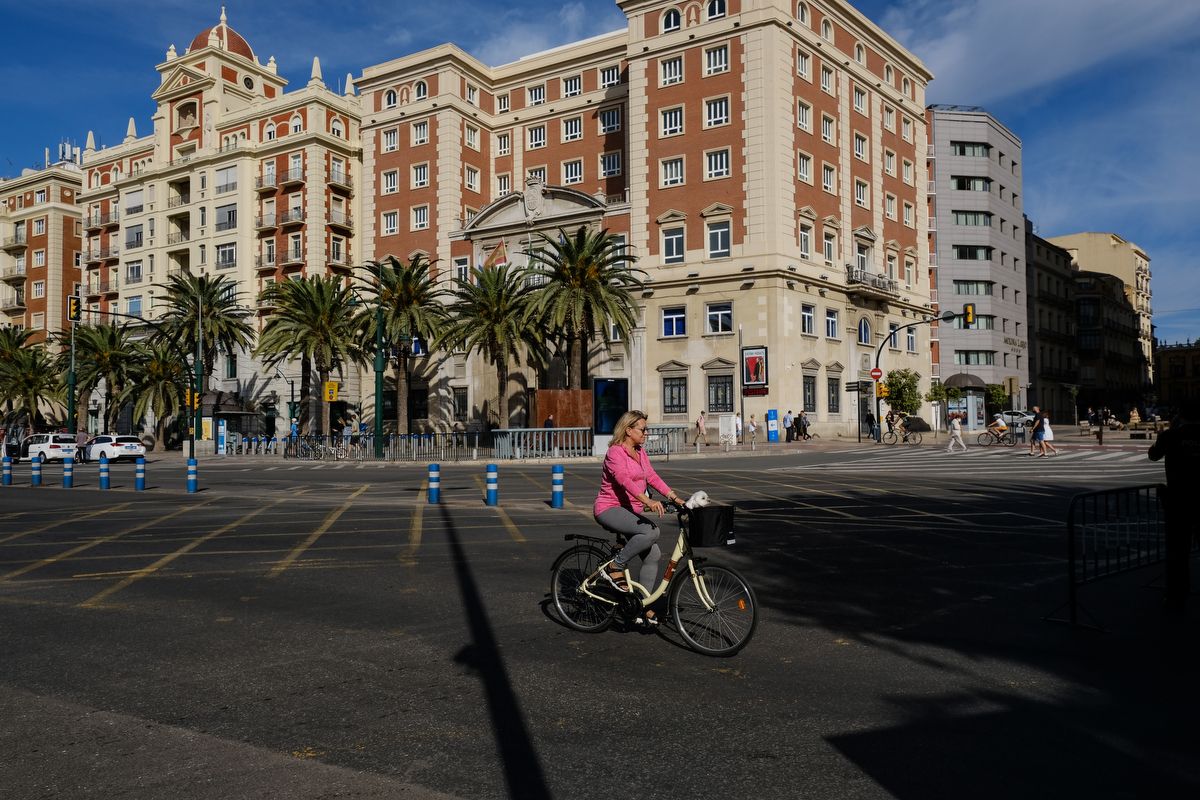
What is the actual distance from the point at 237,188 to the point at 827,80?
3779 centimetres

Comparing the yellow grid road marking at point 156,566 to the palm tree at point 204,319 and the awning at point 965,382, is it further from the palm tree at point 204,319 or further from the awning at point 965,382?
the awning at point 965,382

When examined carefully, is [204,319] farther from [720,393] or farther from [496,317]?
[720,393]

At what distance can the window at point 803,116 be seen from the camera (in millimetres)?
42812

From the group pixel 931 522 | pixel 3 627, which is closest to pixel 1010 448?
pixel 931 522

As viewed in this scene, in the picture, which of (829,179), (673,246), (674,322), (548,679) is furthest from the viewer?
(829,179)

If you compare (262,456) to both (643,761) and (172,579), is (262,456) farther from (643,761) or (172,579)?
(643,761)

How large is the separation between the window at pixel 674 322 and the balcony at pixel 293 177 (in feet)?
86.7

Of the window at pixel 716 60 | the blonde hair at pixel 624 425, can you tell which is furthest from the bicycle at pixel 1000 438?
the blonde hair at pixel 624 425

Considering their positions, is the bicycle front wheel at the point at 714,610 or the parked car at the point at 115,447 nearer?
the bicycle front wheel at the point at 714,610

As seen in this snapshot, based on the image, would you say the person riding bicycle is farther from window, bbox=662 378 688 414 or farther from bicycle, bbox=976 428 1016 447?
window, bbox=662 378 688 414

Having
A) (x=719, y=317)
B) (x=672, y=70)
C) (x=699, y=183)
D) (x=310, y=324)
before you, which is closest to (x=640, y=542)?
(x=719, y=317)

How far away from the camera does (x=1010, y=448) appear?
34.1m

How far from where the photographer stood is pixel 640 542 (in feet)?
21.0

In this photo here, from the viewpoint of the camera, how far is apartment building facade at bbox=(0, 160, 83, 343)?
241 ft
